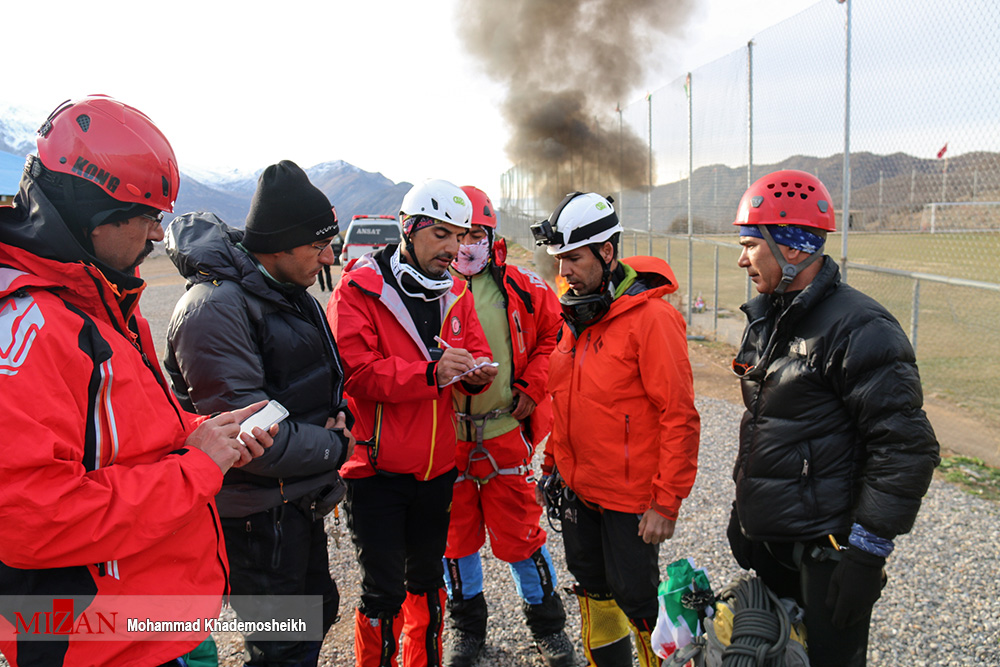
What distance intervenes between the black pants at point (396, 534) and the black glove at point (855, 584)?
173 centimetres

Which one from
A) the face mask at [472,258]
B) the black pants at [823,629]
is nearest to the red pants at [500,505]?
→ the face mask at [472,258]

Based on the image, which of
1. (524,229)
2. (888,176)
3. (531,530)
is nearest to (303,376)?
(531,530)

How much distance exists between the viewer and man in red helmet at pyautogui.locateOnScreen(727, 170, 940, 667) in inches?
79.0

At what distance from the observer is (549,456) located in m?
3.19

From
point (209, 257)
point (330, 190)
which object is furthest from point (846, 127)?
point (330, 190)

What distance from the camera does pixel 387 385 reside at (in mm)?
2734

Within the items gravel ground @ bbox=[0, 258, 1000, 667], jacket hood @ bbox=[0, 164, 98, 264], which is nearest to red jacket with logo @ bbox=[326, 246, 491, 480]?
gravel ground @ bbox=[0, 258, 1000, 667]

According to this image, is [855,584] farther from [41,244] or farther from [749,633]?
[41,244]

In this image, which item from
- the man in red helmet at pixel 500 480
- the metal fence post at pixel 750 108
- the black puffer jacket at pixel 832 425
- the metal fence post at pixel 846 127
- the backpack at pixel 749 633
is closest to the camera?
the black puffer jacket at pixel 832 425

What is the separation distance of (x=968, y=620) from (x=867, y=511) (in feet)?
7.02

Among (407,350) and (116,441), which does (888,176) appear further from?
(116,441)

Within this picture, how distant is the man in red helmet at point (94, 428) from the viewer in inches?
54.4

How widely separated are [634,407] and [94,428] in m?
1.98

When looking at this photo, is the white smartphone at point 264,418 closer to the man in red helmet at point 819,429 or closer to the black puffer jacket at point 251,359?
the black puffer jacket at point 251,359
